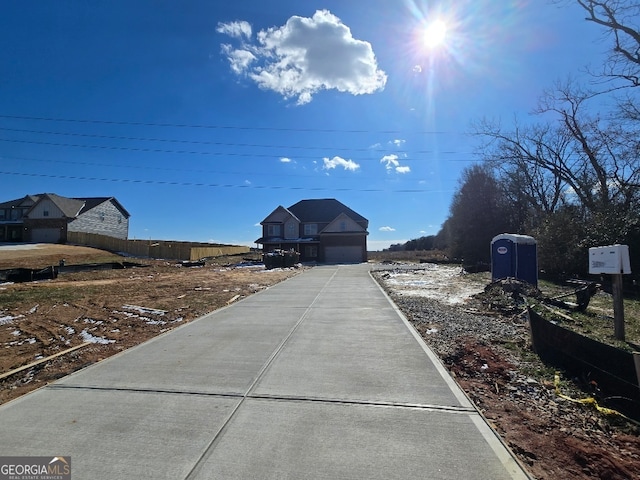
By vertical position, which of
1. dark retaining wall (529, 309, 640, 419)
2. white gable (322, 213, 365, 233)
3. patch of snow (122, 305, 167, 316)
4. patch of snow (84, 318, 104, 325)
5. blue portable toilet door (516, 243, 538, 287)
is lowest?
patch of snow (84, 318, 104, 325)

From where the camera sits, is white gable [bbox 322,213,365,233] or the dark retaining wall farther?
white gable [bbox 322,213,365,233]

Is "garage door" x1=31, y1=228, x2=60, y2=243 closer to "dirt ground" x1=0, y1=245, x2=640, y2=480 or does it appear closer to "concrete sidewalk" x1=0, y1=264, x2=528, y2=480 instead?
"dirt ground" x1=0, y1=245, x2=640, y2=480

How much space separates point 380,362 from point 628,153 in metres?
24.1

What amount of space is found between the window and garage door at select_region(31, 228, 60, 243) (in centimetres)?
2805

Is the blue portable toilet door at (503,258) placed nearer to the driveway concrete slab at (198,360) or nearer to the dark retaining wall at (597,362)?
the dark retaining wall at (597,362)

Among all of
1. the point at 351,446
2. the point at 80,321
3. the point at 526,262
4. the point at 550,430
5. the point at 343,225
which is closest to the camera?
the point at 351,446

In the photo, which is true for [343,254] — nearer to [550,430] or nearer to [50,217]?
[50,217]

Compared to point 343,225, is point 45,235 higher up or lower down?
lower down

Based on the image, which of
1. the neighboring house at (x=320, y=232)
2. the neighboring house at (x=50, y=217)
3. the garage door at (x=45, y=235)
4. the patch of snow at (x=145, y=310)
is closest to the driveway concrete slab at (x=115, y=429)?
the patch of snow at (x=145, y=310)

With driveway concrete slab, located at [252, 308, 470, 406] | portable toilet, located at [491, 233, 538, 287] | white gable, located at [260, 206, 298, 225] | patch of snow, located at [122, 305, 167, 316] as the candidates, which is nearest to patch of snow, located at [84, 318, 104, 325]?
patch of snow, located at [122, 305, 167, 316]

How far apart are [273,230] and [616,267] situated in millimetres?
41915

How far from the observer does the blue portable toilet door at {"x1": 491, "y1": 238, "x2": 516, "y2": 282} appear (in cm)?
1543

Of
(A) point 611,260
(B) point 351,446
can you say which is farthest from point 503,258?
(B) point 351,446

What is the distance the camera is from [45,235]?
1838 inches
